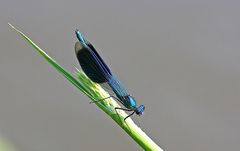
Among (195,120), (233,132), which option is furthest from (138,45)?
(233,132)

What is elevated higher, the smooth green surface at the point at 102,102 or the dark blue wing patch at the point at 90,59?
the dark blue wing patch at the point at 90,59

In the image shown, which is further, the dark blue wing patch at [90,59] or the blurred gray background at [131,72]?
the blurred gray background at [131,72]

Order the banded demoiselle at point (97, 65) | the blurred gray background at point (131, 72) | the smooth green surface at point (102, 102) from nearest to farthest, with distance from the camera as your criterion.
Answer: the smooth green surface at point (102, 102)
the banded demoiselle at point (97, 65)
the blurred gray background at point (131, 72)

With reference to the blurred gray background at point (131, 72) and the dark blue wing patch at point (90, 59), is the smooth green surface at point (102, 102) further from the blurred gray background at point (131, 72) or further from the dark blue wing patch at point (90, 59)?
the blurred gray background at point (131, 72)

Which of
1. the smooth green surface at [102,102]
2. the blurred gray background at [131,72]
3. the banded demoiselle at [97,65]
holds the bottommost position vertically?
the smooth green surface at [102,102]

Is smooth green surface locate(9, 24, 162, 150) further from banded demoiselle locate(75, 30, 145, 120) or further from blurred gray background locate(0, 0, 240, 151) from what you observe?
blurred gray background locate(0, 0, 240, 151)

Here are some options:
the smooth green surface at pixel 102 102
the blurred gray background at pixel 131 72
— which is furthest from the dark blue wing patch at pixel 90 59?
the blurred gray background at pixel 131 72
